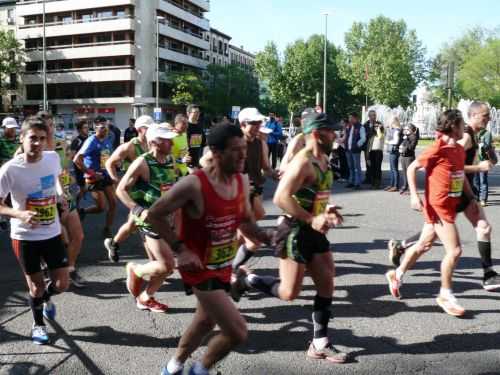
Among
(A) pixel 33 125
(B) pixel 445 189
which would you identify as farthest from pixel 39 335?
(B) pixel 445 189

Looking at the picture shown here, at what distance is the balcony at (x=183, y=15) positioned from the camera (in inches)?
2674

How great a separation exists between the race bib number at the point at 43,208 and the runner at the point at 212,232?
1.57 m

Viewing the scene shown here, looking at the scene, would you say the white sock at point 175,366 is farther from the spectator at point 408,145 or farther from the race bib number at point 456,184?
the spectator at point 408,145

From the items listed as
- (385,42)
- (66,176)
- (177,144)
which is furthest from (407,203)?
(385,42)

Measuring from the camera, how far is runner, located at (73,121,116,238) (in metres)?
8.36

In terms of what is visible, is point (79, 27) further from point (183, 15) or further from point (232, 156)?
point (232, 156)

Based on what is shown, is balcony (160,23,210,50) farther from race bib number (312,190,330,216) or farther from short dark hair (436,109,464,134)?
race bib number (312,190,330,216)

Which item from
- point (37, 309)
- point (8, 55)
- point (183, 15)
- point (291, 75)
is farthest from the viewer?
point (291, 75)

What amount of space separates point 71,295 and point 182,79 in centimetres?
6062

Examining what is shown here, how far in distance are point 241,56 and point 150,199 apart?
383 ft

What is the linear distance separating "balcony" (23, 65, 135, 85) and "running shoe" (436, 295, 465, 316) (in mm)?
61708

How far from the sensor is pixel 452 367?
397cm

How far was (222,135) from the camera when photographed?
320 cm

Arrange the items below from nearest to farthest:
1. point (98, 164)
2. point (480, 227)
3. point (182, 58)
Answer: point (480, 227) < point (98, 164) < point (182, 58)
